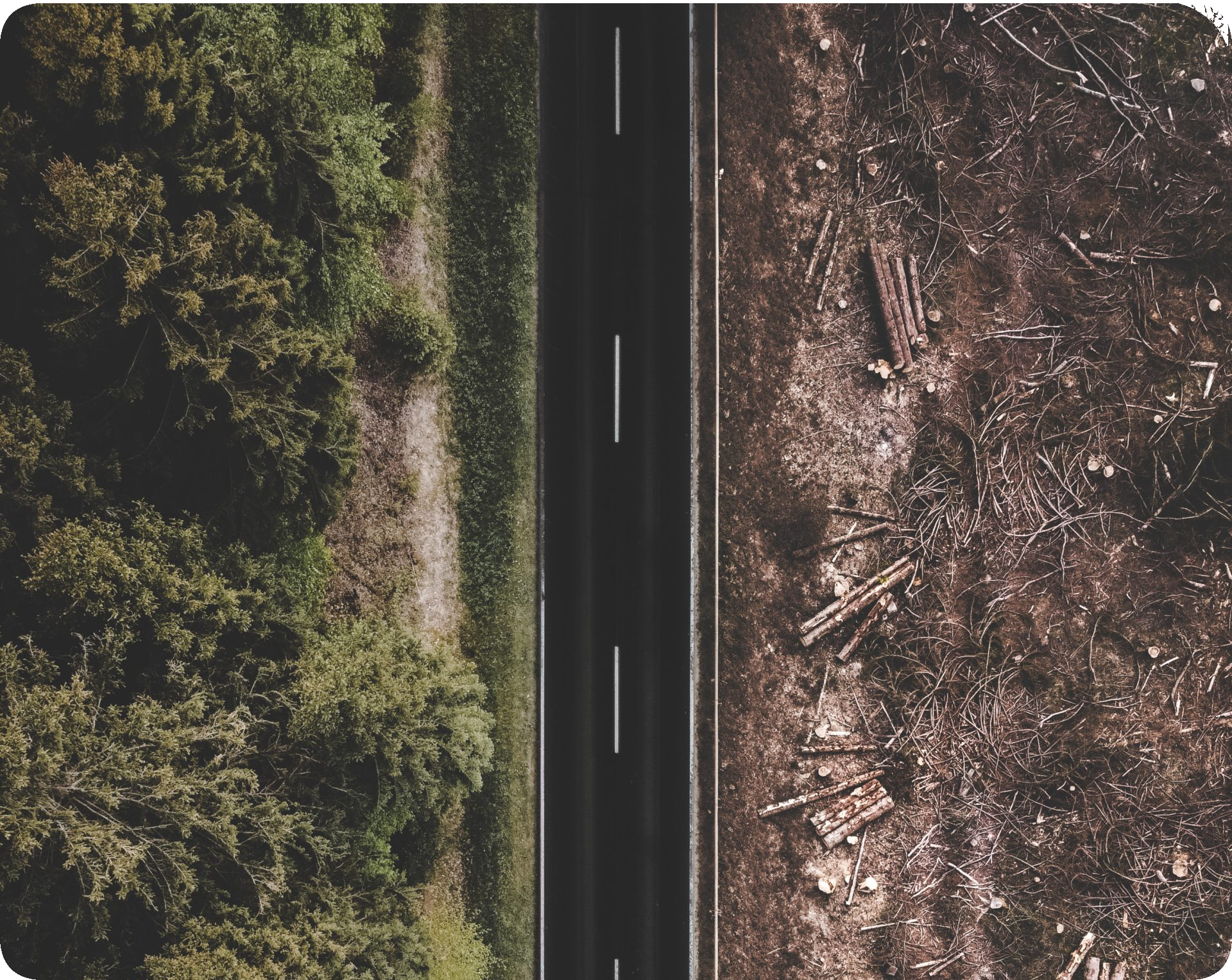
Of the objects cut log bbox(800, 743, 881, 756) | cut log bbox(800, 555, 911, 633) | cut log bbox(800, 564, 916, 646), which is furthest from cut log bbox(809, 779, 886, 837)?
cut log bbox(800, 555, 911, 633)

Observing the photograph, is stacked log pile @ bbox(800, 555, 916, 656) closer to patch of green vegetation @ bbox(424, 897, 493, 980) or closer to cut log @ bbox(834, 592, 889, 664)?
cut log @ bbox(834, 592, 889, 664)

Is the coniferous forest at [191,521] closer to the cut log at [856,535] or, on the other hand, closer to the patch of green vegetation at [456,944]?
the patch of green vegetation at [456,944]

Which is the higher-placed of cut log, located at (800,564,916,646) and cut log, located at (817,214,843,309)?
cut log, located at (817,214,843,309)

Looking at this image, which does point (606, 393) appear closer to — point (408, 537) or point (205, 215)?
point (408, 537)

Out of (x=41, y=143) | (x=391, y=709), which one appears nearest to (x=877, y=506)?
(x=391, y=709)

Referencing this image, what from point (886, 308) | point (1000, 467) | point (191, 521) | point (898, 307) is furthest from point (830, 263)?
point (191, 521)

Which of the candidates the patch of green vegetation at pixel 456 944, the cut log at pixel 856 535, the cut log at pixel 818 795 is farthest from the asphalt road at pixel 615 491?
the cut log at pixel 856 535

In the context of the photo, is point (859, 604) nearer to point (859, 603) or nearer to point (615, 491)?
point (859, 603)
